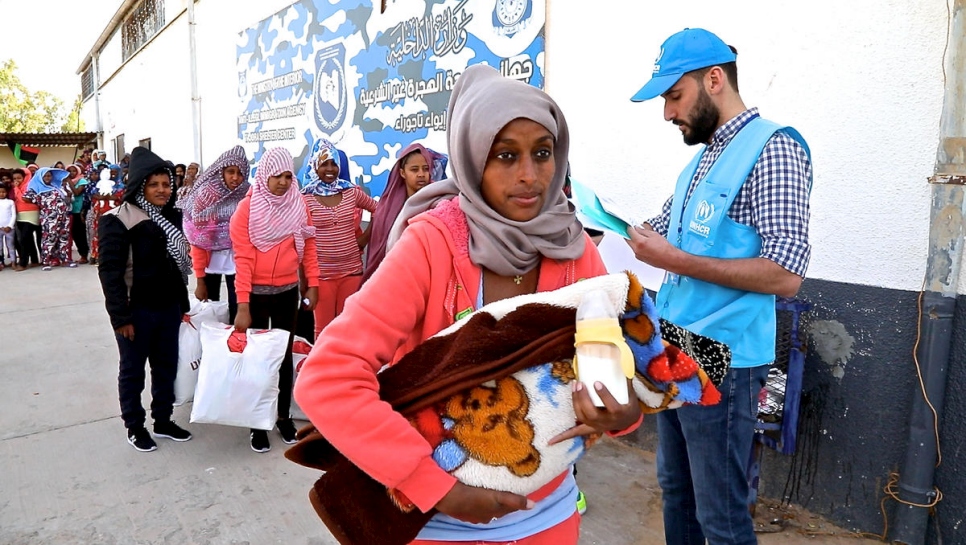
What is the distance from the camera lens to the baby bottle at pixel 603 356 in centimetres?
99

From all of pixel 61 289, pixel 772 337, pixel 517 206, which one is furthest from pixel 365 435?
pixel 61 289

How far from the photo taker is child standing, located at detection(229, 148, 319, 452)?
3.78 metres

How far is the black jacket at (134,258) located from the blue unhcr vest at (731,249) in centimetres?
298

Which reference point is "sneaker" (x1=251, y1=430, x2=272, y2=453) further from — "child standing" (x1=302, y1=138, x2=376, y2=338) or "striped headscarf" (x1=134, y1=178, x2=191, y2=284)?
"striped headscarf" (x1=134, y1=178, x2=191, y2=284)

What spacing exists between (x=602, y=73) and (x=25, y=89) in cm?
5012

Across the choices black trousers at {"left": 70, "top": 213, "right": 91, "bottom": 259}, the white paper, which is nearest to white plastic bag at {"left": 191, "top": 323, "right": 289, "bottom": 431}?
the white paper

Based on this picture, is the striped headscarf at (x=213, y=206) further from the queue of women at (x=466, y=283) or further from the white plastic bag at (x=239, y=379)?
the queue of women at (x=466, y=283)

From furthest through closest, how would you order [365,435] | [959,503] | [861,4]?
[861,4] → [959,503] → [365,435]

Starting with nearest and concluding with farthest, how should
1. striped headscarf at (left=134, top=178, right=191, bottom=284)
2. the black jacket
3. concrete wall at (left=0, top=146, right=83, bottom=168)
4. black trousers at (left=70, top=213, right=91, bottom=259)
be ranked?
1. the black jacket
2. striped headscarf at (left=134, top=178, right=191, bottom=284)
3. black trousers at (left=70, top=213, right=91, bottom=259)
4. concrete wall at (left=0, top=146, right=83, bottom=168)

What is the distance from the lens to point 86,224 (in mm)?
11375

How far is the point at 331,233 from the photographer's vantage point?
4395mm

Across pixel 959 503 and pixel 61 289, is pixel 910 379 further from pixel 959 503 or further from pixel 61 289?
pixel 61 289

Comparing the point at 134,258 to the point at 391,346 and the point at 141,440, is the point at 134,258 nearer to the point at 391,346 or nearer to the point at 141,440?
the point at 141,440

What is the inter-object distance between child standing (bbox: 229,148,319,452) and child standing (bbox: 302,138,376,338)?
266 millimetres
